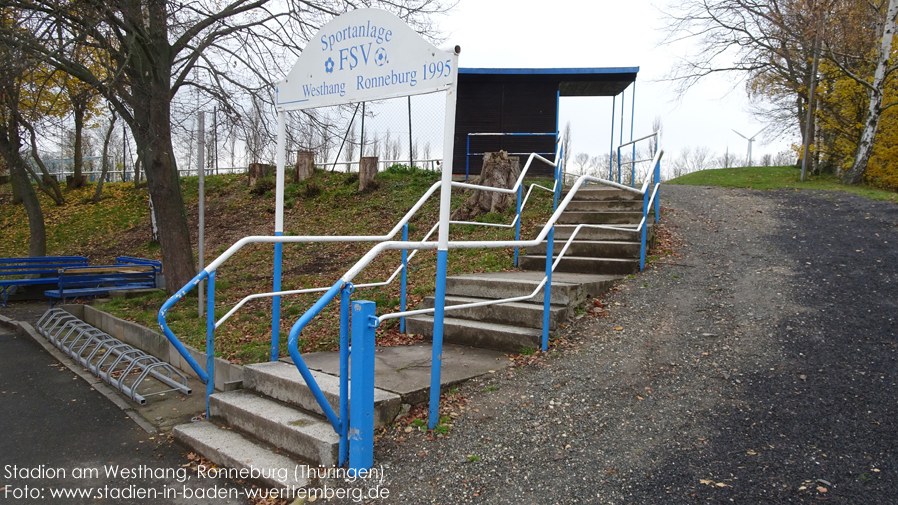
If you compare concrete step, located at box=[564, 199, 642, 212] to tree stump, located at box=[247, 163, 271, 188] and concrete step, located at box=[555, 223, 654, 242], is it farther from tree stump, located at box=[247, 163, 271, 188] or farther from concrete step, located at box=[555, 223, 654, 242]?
tree stump, located at box=[247, 163, 271, 188]

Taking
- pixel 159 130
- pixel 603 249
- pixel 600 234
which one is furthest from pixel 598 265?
pixel 159 130

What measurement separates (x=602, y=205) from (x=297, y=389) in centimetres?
530

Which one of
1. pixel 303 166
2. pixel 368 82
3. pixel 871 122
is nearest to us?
pixel 368 82

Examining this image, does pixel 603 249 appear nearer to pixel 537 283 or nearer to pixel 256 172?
pixel 537 283

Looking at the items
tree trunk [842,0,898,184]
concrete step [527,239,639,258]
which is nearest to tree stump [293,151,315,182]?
concrete step [527,239,639,258]

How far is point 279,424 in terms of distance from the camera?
337cm

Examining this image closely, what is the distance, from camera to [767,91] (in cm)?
1898

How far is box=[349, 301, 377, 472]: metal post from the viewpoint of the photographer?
9.40 ft

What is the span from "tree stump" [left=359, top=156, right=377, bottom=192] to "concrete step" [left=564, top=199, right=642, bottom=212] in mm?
6893

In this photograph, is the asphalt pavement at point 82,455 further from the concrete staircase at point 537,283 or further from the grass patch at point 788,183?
the grass patch at point 788,183

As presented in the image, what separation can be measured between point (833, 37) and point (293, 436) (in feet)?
55.6

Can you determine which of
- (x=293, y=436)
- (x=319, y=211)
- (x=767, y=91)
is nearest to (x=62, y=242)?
(x=319, y=211)

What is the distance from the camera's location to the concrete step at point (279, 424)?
10.1 ft

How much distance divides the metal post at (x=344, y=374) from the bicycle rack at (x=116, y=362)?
2.60 metres
